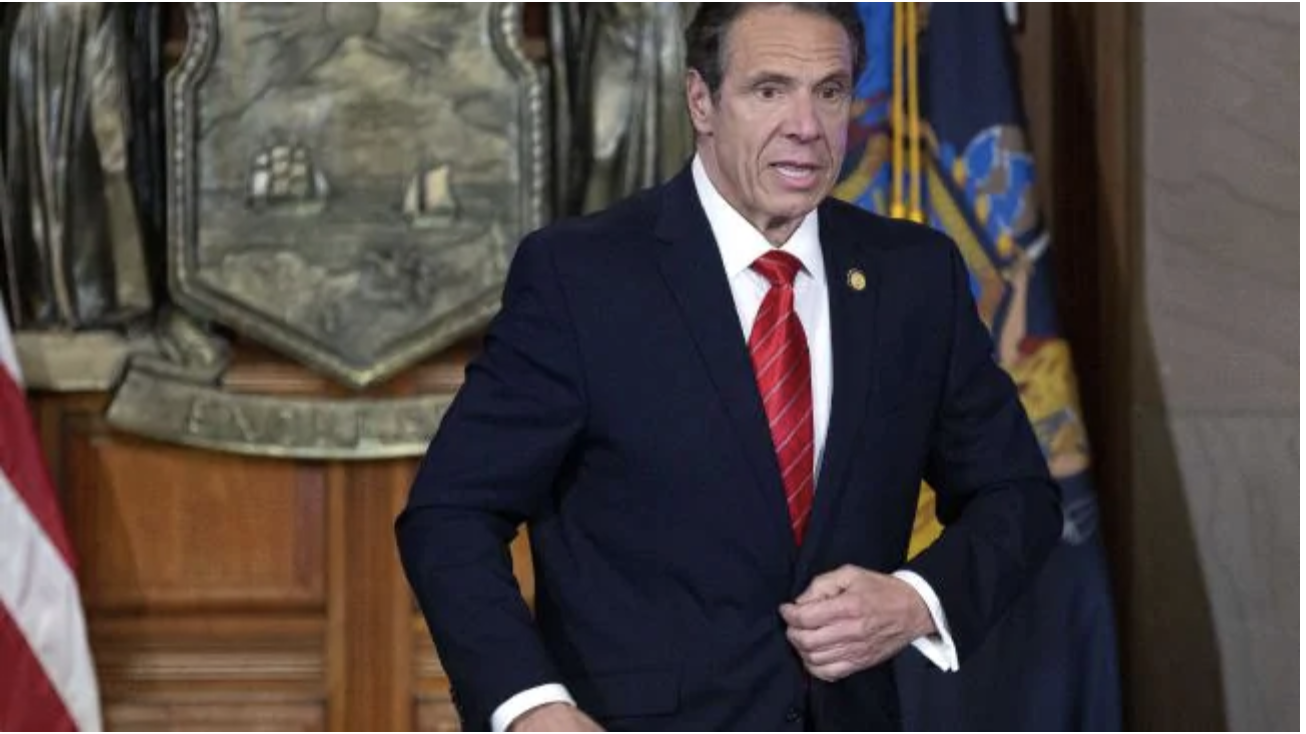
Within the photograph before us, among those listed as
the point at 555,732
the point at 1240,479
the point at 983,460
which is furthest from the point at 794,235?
the point at 1240,479

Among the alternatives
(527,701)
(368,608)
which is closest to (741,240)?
(527,701)

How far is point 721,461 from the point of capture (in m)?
1.91

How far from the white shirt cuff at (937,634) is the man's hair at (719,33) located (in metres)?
0.49

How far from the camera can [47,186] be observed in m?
3.83

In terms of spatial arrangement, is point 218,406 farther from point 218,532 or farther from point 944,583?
point 944,583

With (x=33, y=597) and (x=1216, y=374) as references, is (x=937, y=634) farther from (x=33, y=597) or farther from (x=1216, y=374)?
(x=33, y=597)

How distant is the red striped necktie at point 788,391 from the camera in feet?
6.35

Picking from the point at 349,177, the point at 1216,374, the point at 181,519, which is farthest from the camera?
the point at 181,519

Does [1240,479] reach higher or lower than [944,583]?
lower

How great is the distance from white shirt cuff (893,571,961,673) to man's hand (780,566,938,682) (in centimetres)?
3

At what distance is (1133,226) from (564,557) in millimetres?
1994

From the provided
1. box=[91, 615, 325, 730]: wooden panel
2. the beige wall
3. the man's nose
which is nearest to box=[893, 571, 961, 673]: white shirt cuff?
the man's nose

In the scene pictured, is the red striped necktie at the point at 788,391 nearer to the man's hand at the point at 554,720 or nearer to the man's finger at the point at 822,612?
the man's finger at the point at 822,612

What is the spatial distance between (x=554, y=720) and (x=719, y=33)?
68 centimetres
